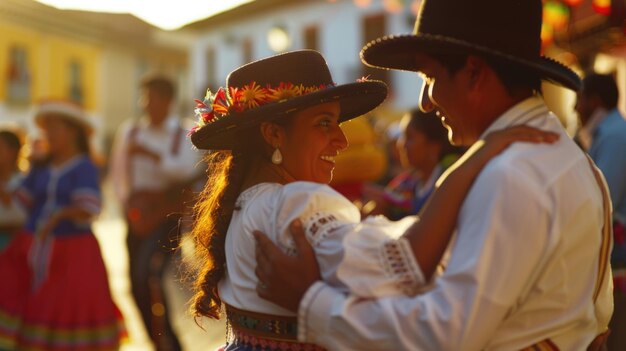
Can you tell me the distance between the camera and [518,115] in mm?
1922

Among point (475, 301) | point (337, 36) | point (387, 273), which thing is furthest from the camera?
point (337, 36)

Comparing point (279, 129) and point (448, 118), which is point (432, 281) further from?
point (279, 129)

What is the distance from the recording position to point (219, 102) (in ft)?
8.11

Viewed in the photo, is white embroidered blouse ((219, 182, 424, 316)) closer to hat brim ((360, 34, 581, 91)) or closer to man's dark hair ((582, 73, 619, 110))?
hat brim ((360, 34, 581, 91))

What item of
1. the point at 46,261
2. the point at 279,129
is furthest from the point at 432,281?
the point at 46,261

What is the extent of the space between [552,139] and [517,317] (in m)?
0.42

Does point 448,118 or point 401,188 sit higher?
point 448,118

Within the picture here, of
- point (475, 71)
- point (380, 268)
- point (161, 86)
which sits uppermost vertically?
point (475, 71)

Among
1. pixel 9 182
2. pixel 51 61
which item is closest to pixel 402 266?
pixel 9 182

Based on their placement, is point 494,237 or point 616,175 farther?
point 616,175

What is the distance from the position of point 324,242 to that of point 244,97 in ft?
2.09

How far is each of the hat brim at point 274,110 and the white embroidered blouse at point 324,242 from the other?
198mm

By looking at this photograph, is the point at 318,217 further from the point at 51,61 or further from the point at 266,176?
the point at 51,61

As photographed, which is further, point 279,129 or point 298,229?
point 279,129
